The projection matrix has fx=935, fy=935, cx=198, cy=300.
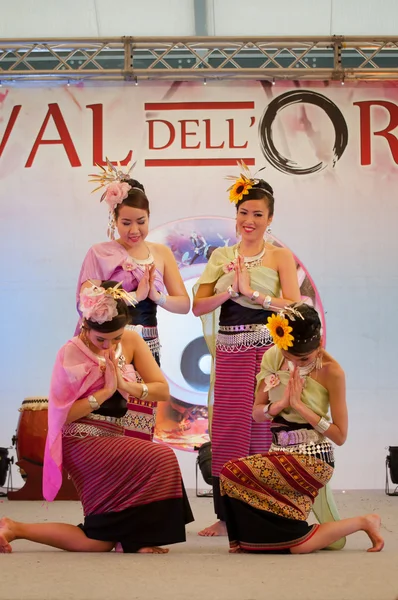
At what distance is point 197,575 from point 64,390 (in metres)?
0.93

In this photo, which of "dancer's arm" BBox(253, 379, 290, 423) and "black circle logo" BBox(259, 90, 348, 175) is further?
"black circle logo" BBox(259, 90, 348, 175)

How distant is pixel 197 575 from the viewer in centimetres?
274

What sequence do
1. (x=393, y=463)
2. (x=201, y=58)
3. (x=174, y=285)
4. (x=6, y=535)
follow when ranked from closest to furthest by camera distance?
(x=6, y=535)
(x=174, y=285)
(x=393, y=463)
(x=201, y=58)

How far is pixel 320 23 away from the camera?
6000mm

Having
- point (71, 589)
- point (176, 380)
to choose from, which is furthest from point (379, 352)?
point (71, 589)

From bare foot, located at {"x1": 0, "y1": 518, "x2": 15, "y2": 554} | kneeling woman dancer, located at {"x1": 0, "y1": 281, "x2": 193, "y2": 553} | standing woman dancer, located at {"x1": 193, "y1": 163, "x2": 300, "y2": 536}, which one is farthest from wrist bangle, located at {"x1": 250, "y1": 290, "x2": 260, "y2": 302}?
bare foot, located at {"x1": 0, "y1": 518, "x2": 15, "y2": 554}

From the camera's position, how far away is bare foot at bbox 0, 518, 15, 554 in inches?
126

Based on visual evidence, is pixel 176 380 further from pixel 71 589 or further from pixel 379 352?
pixel 71 589

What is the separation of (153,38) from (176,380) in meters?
2.19

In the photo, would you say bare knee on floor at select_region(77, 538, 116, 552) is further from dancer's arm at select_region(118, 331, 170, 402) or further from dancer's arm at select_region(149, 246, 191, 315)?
dancer's arm at select_region(149, 246, 191, 315)

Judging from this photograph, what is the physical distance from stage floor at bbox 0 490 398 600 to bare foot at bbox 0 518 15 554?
3 cm

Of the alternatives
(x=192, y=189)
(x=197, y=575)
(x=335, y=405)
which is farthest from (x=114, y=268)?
(x=192, y=189)

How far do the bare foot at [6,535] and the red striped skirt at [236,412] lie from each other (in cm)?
109

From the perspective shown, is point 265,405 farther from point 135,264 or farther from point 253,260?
point 135,264
